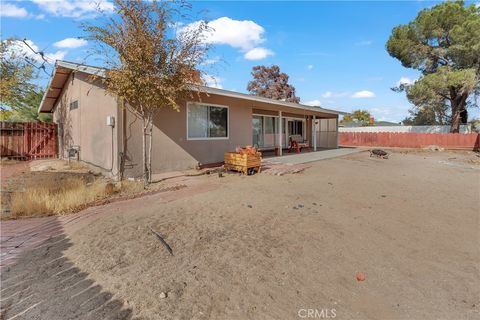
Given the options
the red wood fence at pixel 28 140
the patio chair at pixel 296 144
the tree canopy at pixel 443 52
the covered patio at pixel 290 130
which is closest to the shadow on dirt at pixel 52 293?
the covered patio at pixel 290 130

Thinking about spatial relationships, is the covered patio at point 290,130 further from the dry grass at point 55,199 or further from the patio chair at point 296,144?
the dry grass at point 55,199

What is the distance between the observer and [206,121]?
1091 cm

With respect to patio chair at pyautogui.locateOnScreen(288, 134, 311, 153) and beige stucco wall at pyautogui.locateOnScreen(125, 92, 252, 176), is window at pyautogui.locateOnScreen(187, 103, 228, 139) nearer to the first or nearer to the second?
beige stucco wall at pyautogui.locateOnScreen(125, 92, 252, 176)

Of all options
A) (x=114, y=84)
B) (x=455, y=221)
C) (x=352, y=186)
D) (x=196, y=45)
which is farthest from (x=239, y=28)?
(x=455, y=221)

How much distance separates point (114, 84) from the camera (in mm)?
7047

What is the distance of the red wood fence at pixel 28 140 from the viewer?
14.3m

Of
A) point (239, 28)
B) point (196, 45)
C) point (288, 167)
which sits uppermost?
point (239, 28)

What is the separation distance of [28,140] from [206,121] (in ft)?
34.5

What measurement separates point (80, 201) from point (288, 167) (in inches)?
266

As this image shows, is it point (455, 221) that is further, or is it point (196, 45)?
point (196, 45)

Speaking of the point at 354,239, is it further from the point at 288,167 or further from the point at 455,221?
the point at 288,167

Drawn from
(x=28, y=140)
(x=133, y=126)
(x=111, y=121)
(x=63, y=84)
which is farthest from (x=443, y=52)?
(x=28, y=140)

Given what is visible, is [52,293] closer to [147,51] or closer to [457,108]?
[147,51]

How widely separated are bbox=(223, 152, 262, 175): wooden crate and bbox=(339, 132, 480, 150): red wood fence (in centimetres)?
1978
